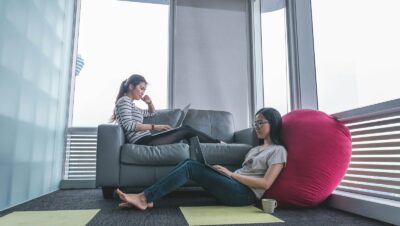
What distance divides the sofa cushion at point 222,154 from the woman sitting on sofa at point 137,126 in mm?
101

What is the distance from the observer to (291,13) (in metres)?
2.71

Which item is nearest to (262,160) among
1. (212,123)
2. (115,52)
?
(212,123)

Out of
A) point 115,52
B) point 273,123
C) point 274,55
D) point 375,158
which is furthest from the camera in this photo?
point 115,52

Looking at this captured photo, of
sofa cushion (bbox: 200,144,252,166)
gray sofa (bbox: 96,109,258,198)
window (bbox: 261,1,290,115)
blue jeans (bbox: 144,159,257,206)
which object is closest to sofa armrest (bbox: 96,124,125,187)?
gray sofa (bbox: 96,109,258,198)

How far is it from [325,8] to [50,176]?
299cm

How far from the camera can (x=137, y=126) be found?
2.51 m

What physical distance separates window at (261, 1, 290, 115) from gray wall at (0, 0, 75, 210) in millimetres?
2254

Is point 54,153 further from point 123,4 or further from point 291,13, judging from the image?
point 291,13

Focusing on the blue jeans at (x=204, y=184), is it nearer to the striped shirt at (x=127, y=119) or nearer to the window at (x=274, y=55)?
the striped shirt at (x=127, y=119)

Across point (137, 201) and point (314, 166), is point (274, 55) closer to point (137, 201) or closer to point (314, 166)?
point (314, 166)

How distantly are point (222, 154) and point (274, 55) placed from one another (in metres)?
1.52

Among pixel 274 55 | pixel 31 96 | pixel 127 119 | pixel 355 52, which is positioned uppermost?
pixel 274 55

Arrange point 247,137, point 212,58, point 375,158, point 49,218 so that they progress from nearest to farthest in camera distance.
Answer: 1. point 49,218
2. point 375,158
3. point 247,137
4. point 212,58

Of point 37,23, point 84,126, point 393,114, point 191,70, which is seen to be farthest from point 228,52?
point 393,114
